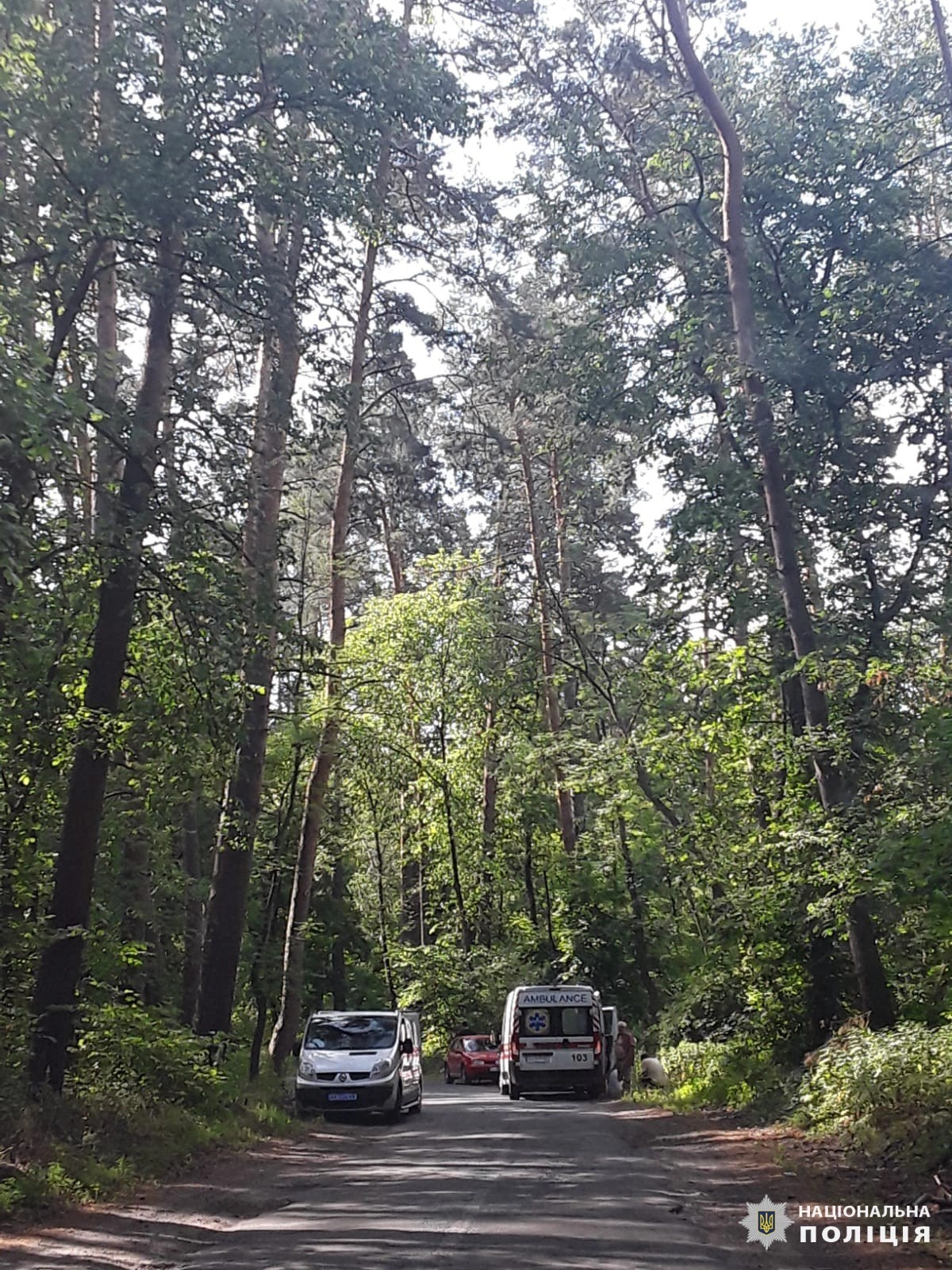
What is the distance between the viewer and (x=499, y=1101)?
74.4 feet

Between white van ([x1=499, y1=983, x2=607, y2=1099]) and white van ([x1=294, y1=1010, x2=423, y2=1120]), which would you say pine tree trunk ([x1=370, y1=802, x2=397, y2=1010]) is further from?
white van ([x1=294, y1=1010, x2=423, y2=1120])

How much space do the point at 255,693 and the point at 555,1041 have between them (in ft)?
44.1

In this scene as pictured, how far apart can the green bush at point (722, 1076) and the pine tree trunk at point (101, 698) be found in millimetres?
9162

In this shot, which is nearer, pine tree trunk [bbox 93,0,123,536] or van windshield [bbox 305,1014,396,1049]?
pine tree trunk [bbox 93,0,123,536]

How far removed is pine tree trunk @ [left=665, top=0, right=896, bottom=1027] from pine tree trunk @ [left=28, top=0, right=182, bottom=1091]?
748cm

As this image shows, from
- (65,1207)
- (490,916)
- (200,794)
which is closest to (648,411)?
(200,794)

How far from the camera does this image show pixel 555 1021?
2269 centimetres

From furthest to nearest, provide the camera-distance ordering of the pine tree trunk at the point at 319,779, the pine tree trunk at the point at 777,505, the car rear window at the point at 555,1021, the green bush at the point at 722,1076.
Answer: the car rear window at the point at 555,1021, the pine tree trunk at the point at 319,779, the green bush at the point at 722,1076, the pine tree trunk at the point at 777,505

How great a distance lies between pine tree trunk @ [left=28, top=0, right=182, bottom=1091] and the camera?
11.1m

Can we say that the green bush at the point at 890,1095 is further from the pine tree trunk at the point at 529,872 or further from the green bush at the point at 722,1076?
the pine tree trunk at the point at 529,872

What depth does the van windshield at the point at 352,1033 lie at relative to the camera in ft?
61.2

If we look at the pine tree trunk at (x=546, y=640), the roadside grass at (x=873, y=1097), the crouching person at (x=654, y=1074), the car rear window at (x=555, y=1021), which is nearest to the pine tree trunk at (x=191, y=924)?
the car rear window at (x=555, y=1021)

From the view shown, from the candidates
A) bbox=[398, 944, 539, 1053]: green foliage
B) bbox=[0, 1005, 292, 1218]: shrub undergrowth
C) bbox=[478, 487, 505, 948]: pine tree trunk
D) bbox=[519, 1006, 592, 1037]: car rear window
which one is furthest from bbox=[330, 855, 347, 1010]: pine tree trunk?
bbox=[0, 1005, 292, 1218]: shrub undergrowth
